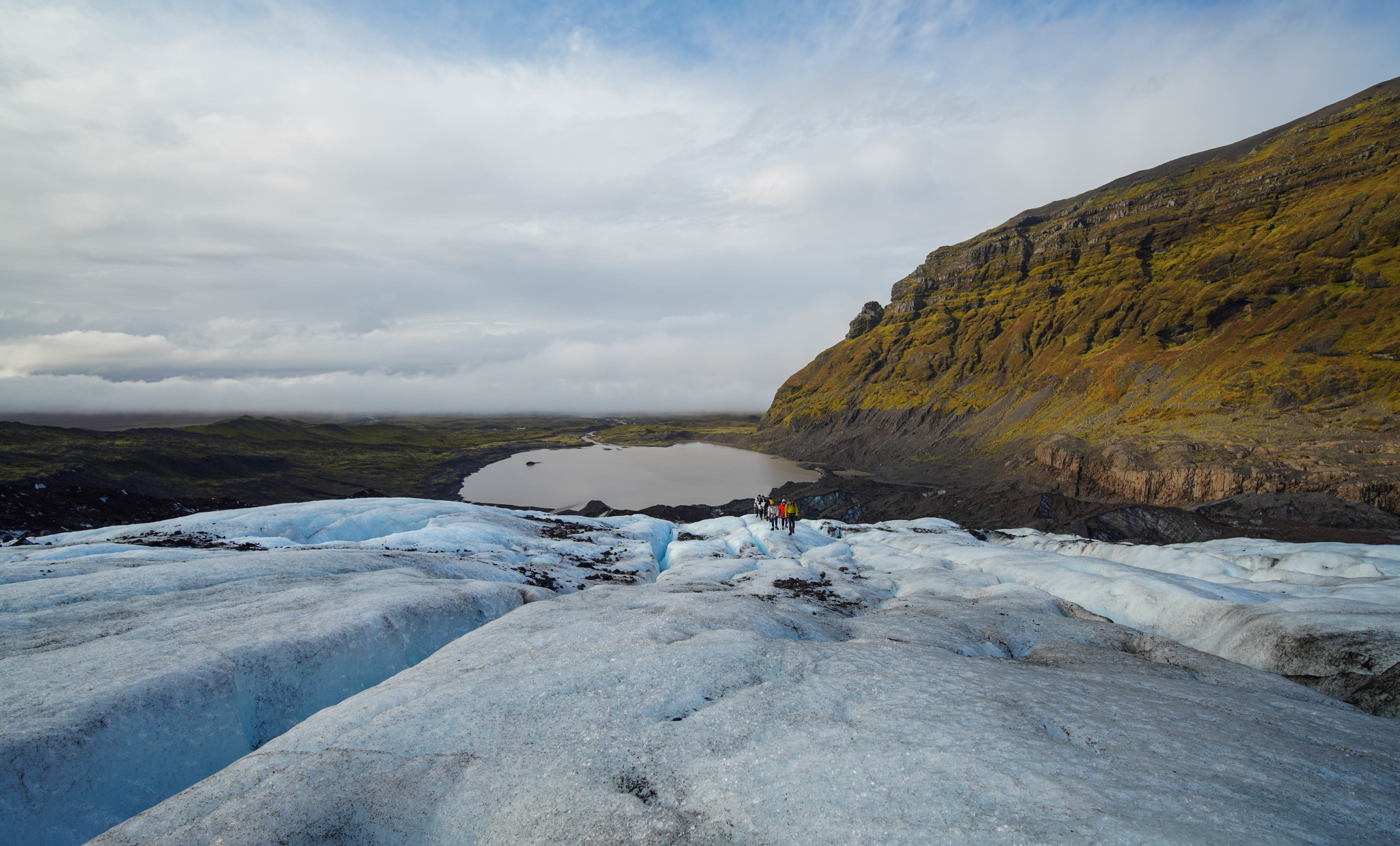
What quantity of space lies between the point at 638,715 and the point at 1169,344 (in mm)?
117573

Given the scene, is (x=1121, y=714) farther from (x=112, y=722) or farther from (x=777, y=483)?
(x=777, y=483)

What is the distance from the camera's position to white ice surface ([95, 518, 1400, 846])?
541 centimetres

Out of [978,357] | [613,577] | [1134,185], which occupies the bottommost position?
[613,577]

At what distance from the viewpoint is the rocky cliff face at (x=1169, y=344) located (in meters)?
61.1

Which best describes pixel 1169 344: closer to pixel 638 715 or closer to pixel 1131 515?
pixel 1131 515

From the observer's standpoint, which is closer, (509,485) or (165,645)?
(165,645)

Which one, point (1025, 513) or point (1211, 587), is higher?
point (1211, 587)

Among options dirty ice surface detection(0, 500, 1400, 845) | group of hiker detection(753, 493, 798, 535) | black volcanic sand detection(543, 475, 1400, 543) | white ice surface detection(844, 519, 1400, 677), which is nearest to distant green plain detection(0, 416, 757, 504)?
black volcanic sand detection(543, 475, 1400, 543)

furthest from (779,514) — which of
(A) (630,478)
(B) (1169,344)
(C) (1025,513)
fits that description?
(B) (1169,344)

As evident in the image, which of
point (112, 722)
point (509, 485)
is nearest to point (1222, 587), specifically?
point (112, 722)

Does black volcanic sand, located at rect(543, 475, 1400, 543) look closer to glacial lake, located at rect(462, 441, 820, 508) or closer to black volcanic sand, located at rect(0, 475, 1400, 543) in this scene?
black volcanic sand, located at rect(0, 475, 1400, 543)

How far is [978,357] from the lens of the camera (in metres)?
124

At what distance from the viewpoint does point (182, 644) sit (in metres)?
10.2

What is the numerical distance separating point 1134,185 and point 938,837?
177m
